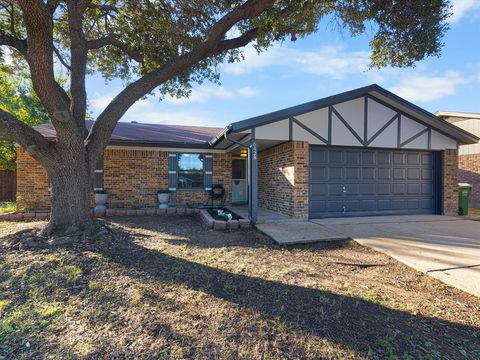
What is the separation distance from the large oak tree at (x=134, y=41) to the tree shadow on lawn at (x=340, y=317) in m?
3.02

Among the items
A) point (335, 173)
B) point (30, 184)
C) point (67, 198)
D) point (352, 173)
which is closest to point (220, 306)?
point (67, 198)

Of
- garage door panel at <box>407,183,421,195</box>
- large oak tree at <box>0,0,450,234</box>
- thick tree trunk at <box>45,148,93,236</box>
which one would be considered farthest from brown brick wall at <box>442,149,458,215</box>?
thick tree trunk at <box>45,148,93,236</box>

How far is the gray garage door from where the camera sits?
904cm

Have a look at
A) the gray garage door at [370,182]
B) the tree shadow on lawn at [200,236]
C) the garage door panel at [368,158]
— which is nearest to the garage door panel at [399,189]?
the gray garage door at [370,182]

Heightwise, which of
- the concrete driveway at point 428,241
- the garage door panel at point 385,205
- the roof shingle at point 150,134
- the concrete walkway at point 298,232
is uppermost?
the roof shingle at point 150,134

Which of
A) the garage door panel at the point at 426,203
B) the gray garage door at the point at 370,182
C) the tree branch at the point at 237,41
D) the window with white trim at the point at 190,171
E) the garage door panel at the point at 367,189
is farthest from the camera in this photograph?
the window with white trim at the point at 190,171

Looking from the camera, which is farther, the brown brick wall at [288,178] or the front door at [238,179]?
the front door at [238,179]

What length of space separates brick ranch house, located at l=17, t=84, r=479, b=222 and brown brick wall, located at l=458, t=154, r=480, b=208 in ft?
16.4

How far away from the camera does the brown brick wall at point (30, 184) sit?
9.75 meters

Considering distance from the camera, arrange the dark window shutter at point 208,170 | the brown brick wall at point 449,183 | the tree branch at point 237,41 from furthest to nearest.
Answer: the dark window shutter at point 208,170, the brown brick wall at point 449,183, the tree branch at point 237,41

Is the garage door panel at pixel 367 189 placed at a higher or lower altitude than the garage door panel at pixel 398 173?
lower

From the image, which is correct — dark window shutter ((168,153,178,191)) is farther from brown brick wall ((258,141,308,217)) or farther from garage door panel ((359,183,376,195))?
garage door panel ((359,183,376,195))

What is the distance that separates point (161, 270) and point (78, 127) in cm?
371

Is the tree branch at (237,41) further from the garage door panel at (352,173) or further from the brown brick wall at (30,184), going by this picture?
the brown brick wall at (30,184)
